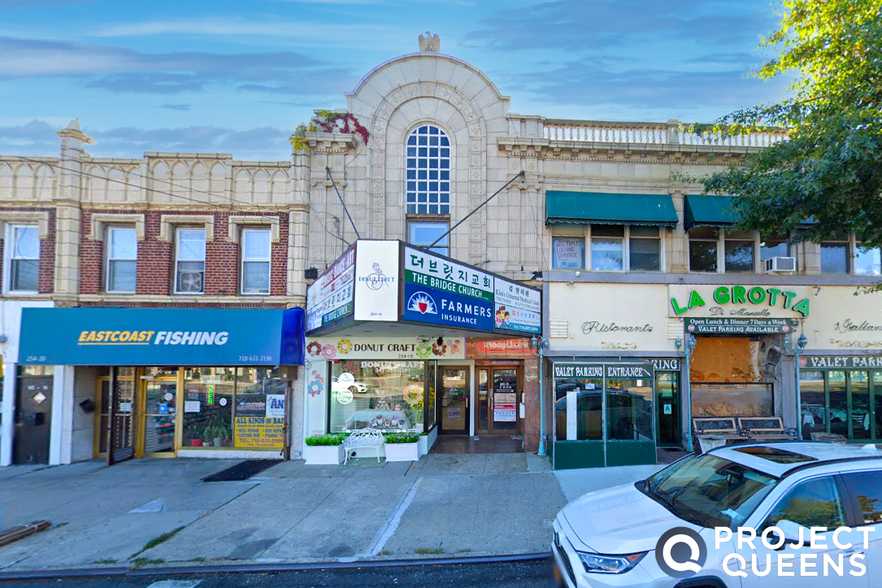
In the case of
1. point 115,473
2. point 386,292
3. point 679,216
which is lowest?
point 115,473

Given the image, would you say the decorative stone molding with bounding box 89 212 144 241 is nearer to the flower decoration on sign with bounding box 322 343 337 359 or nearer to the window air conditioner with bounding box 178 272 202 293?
the window air conditioner with bounding box 178 272 202 293

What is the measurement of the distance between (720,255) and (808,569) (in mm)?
10179

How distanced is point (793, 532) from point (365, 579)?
15.1 ft

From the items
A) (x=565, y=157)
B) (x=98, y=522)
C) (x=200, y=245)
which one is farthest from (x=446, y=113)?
(x=98, y=522)

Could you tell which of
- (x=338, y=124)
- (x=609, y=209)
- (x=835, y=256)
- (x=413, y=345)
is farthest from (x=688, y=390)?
(x=338, y=124)

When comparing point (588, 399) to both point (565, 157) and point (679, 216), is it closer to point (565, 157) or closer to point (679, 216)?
point (679, 216)

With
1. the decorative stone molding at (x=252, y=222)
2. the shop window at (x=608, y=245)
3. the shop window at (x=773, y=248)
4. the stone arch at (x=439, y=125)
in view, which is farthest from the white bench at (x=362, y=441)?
the shop window at (x=773, y=248)

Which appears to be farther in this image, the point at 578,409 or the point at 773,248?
the point at 773,248

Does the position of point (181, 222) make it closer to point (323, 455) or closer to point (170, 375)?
point (170, 375)

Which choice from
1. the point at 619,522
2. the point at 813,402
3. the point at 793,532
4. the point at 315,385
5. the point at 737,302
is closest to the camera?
the point at 793,532

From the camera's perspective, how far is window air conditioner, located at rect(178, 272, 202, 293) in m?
11.3

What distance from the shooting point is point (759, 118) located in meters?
10.0

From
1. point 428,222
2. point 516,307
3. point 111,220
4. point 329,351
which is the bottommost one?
point 329,351

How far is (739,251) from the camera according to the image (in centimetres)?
1195
